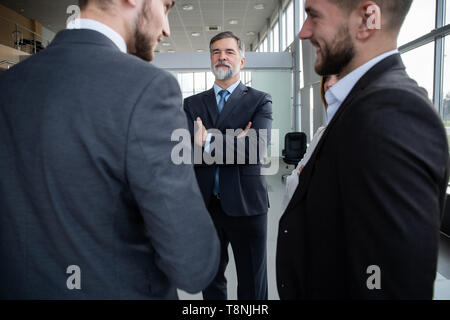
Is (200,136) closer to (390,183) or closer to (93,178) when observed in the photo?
(93,178)

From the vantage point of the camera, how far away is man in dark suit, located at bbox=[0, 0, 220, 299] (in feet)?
2.22

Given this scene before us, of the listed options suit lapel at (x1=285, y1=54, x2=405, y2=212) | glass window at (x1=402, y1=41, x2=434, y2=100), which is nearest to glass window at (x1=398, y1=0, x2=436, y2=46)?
glass window at (x1=402, y1=41, x2=434, y2=100)

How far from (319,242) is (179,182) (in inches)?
16.4

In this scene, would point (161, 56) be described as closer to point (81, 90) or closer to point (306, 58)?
point (306, 58)

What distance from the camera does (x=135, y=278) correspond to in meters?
0.76

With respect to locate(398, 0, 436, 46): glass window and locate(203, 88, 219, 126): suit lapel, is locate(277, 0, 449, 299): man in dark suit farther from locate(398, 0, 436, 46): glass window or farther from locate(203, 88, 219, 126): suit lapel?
locate(398, 0, 436, 46): glass window

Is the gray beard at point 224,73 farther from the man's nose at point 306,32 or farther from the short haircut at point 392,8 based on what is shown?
the short haircut at point 392,8

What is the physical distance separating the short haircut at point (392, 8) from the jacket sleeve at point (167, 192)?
54 centimetres

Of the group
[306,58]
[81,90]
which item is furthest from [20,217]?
[306,58]

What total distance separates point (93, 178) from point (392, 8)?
906mm

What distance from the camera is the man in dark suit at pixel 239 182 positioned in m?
1.78
